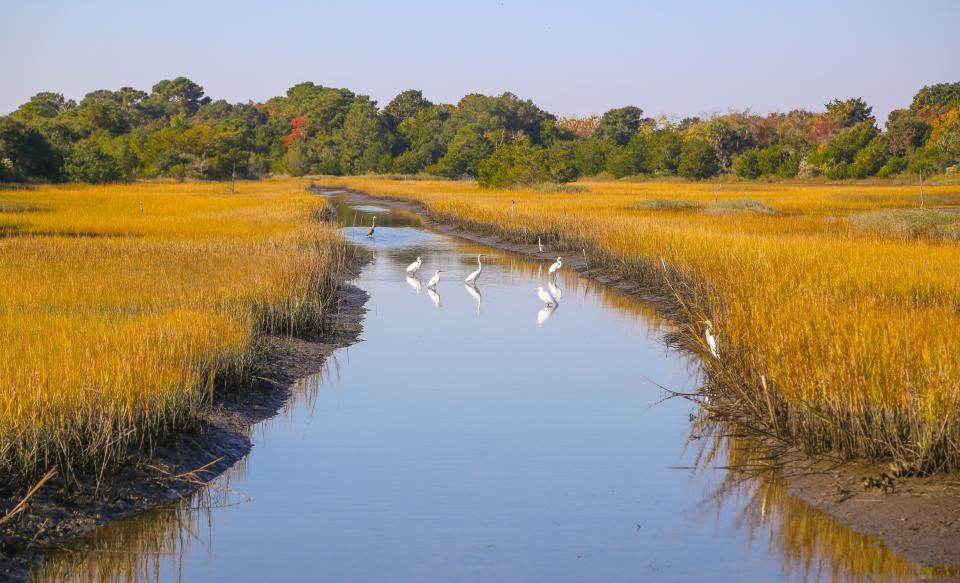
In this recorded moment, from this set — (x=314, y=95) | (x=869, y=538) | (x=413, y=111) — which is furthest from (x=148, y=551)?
(x=314, y=95)

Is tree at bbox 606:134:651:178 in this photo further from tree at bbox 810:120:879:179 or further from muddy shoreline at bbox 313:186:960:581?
muddy shoreline at bbox 313:186:960:581

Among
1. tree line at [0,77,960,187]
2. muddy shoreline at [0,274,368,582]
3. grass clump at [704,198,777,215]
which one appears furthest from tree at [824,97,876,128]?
muddy shoreline at [0,274,368,582]

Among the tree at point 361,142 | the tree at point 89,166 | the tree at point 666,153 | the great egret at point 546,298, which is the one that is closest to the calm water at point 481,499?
the great egret at point 546,298

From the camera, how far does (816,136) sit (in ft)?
276

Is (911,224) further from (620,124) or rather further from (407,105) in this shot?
(407,105)

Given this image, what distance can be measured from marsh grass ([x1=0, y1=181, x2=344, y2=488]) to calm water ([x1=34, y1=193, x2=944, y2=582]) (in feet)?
2.10

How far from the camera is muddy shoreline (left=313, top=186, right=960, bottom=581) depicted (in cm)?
632

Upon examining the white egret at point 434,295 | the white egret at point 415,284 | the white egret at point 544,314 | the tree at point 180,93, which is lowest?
the white egret at point 544,314

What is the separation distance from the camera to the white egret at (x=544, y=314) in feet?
54.5

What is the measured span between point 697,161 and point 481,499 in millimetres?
66057

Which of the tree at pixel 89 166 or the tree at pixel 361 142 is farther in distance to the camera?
the tree at pixel 361 142

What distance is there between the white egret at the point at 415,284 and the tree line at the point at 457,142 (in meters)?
34.8

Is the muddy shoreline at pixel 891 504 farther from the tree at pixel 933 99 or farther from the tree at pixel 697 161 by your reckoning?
the tree at pixel 933 99

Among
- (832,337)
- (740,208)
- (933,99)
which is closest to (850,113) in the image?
(933,99)
